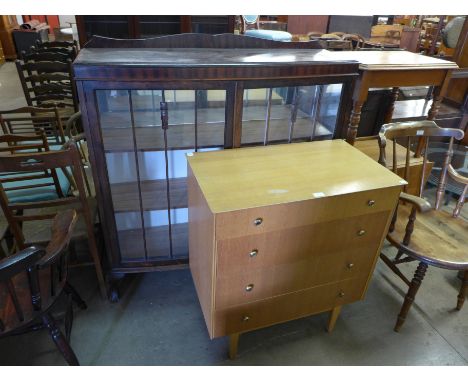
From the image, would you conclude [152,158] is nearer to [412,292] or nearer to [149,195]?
[149,195]

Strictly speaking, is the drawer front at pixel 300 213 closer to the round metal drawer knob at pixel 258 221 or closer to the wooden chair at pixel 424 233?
the round metal drawer knob at pixel 258 221

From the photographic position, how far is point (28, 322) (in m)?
1.17

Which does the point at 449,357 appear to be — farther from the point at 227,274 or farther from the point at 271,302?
the point at 227,274

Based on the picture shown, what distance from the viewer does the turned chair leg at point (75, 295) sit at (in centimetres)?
156

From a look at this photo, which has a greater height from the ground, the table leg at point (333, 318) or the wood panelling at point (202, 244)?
the wood panelling at point (202, 244)

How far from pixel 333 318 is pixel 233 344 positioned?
501 mm

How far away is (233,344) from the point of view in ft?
4.81

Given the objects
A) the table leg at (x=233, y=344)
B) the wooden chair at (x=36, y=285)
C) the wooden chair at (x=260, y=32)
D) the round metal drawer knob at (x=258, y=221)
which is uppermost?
the wooden chair at (x=260, y=32)

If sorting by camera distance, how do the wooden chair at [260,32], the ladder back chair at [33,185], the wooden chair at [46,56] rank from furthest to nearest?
the wooden chair at [260,32]
the wooden chair at [46,56]
the ladder back chair at [33,185]

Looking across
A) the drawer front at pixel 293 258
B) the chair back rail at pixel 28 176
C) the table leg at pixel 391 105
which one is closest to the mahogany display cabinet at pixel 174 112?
the chair back rail at pixel 28 176

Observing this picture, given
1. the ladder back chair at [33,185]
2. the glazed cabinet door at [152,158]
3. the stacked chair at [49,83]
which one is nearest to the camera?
the glazed cabinet door at [152,158]

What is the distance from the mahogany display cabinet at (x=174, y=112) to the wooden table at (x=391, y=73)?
0.08 m

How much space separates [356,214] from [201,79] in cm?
78

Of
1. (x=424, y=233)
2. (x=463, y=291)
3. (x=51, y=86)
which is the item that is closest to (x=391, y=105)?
(x=424, y=233)
